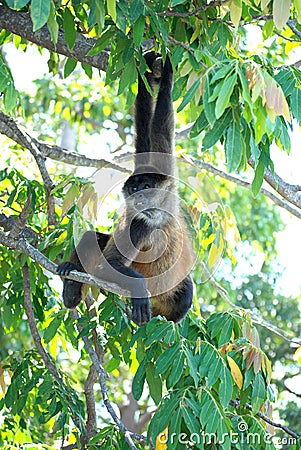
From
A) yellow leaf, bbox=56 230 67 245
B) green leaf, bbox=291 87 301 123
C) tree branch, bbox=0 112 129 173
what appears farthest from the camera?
tree branch, bbox=0 112 129 173

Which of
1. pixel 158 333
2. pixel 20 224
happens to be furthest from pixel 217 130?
pixel 20 224

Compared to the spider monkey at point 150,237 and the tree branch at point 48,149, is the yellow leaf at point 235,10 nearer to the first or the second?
the spider monkey at point 150,237

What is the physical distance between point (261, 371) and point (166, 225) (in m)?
1.36

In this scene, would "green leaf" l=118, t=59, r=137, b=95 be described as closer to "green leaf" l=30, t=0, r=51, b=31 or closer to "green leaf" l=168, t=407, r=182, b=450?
"green leaf" l=30, t=0, r=51, b=31

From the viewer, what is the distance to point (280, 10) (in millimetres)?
2805

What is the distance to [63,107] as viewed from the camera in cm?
978

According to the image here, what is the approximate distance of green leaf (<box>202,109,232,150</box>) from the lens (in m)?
2.94

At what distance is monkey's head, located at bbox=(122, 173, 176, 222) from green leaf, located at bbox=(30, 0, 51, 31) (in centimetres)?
215

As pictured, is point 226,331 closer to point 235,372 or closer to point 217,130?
point 235,372

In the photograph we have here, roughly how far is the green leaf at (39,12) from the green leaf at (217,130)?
0.88m

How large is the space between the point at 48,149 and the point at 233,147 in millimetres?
2597

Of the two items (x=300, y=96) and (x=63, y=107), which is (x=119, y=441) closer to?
(x=300, y=96)

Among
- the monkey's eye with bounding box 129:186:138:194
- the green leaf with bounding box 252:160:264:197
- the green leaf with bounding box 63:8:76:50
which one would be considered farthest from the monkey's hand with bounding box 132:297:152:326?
the green leaf with bounding box 63:8:76:50

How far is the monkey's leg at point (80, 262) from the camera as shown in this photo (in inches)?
169
